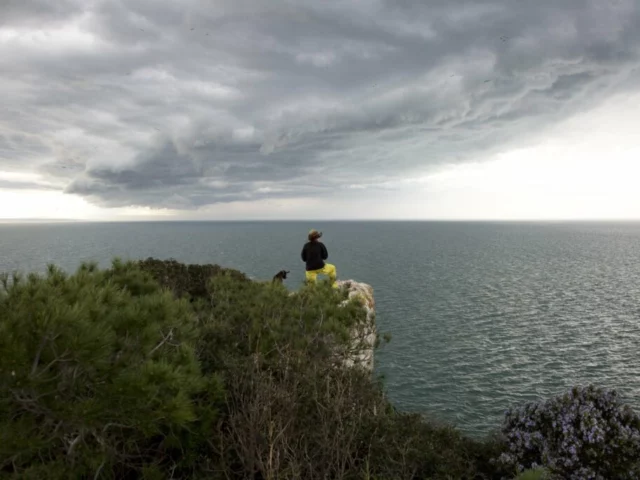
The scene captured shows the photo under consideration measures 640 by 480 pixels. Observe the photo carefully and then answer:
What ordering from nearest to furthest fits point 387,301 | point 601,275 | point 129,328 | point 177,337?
1. point 129,328
2. point 177,337
3. point 387,301
4. point 601,275

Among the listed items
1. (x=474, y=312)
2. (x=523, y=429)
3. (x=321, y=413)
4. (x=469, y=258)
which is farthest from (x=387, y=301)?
(x=469, y=258)

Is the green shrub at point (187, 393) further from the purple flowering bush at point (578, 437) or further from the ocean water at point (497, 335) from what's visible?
the ocean water at point (497, 335)

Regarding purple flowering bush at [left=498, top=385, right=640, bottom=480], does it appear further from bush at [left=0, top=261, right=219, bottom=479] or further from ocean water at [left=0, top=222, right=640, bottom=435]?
ocean water at [left=0, top=222, right=640, bottom=435]

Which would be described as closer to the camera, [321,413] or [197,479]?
[197,479]

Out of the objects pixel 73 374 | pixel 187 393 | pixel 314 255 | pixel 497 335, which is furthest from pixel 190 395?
pixel 497 335

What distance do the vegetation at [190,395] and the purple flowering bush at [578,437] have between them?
0.12 metres

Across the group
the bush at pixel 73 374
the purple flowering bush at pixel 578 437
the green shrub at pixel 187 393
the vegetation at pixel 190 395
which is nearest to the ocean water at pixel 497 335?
the vegetation at pixel 190 395

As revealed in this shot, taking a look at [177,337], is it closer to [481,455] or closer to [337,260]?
[481,455]

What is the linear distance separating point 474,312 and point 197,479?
43.0 meters

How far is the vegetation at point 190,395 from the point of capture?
3.76 m

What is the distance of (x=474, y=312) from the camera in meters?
44.1

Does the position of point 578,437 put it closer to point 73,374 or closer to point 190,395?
point 190,395

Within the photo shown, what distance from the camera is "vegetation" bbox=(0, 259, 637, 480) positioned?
376 cm

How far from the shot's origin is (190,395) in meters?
6.39
